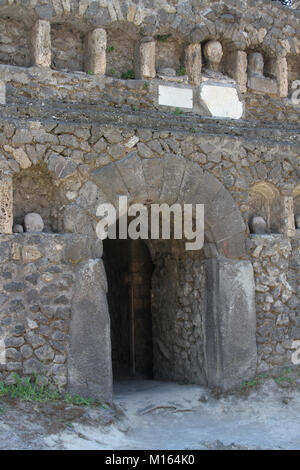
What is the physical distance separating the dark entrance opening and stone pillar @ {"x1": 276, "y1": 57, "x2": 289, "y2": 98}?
102 inches

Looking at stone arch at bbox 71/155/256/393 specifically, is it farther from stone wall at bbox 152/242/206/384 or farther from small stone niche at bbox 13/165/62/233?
small stone niche at bbox 13/165/62/233

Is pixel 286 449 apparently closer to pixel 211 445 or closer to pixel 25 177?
pixel 211 445

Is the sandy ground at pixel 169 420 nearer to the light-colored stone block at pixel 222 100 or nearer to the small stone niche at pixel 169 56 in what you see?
the light-colored stone block at pixel 222 100

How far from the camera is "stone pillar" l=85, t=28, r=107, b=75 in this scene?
5859mm

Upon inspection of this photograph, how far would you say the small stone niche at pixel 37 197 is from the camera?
18.2ft

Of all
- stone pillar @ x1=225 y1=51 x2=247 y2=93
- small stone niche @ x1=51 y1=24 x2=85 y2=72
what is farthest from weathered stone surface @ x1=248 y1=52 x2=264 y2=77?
small stone niche @ x1=51 y1=24 x2=85 y2=72

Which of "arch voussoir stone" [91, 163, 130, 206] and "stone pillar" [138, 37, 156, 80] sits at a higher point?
"stone pillar" [138, 37, 156, 80]

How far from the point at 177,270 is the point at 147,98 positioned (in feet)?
6.40

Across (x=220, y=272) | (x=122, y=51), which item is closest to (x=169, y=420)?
(x=220, y=272)

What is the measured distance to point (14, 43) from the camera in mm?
5734

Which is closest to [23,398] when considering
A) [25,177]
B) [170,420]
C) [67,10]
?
[170,420]

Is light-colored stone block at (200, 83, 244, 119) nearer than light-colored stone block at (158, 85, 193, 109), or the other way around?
light-colored stone block at (158, 85, 193, 109)

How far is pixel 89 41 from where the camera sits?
593 centimetres

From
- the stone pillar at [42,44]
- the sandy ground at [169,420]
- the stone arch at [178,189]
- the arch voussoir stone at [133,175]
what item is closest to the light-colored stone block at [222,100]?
the stone arch at [178,189]
